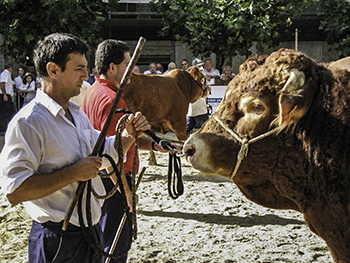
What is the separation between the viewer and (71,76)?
1.82 metres

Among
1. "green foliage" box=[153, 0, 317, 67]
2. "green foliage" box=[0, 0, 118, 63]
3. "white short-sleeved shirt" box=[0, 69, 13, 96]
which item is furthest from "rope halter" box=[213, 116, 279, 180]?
"white short-sleeved shirt" box=[0, 69, 13, 96]

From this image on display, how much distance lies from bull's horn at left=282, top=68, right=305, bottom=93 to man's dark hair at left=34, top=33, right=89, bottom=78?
1033 millimetres

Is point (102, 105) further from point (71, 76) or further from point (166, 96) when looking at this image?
point (166, 96)

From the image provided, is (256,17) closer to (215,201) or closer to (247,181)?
(215,201)

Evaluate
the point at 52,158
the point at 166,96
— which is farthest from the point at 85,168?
the point at 166,96

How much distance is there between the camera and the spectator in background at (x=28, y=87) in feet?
36.8

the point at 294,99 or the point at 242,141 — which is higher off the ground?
the point at 294,99

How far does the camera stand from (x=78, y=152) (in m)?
1.80

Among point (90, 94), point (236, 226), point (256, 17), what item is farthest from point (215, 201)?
point (256, 17)

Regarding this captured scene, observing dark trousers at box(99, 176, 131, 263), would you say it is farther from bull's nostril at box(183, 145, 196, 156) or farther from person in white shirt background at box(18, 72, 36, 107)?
person in white shirt background at box(18, 72, 36, 107)

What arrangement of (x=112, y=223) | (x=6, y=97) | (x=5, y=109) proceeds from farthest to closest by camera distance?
(x=5, y=109)
(x=6, y=97)
(x=112, y=223)

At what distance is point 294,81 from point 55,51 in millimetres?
1141

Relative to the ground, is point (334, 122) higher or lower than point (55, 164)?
higher

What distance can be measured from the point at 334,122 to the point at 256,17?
9398 mm
